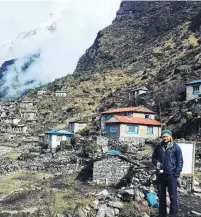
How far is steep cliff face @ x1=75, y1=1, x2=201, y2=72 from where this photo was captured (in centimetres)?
12725

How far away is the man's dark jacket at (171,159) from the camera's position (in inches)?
467

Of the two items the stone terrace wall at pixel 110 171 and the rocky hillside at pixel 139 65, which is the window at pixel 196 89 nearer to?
the rocky hillside at pixel 139 65

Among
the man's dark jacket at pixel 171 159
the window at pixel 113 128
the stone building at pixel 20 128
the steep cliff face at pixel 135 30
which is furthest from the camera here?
the steep cliff face at pixel 135 30

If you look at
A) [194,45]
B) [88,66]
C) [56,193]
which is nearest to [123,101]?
[194,45]

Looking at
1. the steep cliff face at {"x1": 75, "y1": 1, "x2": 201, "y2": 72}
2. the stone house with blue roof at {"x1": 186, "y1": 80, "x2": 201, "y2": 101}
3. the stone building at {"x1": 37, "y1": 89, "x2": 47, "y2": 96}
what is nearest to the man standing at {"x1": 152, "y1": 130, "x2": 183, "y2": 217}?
A: the stone house with blue roof at {"x1": 186, "y1": 80, "x2": 201, "y2": 101}

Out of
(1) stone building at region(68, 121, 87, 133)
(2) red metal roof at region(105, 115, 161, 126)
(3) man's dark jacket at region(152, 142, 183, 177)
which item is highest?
(2) red metal roof at region(105, 115, 161, 126)

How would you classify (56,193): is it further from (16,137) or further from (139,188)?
(16,137)

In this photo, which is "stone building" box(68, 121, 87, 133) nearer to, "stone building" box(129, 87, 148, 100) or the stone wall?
"stone building" box(129, 87, 148, 100)

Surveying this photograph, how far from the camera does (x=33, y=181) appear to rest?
91.0 ft

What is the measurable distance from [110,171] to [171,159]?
12418mm

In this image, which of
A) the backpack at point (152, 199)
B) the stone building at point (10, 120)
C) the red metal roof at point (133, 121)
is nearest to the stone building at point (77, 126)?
the red metal roof at point (133, 121)

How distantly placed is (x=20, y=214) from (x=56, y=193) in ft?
13.9

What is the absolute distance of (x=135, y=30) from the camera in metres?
146

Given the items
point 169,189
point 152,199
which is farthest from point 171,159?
point 152,199
